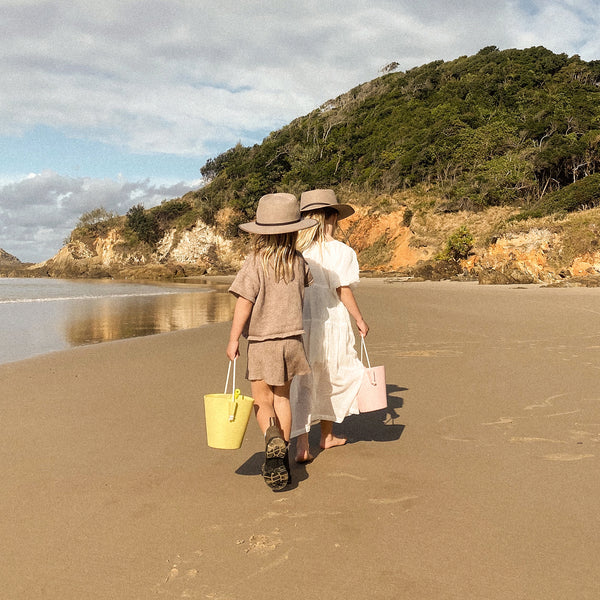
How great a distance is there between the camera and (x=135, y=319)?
41.7 feet

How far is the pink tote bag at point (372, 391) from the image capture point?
11.5 ft

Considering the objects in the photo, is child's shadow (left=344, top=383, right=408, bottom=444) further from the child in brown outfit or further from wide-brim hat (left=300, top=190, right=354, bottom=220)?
wide-brim hat (left=300, top=190, right=354, bottom=220)

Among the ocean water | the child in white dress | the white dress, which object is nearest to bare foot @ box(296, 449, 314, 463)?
the child in white dress

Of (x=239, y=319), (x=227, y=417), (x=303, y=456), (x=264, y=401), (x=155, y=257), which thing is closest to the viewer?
(x=227, y=417)

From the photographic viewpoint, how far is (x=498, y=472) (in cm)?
299

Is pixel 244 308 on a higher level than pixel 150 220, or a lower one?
lower

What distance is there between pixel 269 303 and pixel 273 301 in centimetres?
3

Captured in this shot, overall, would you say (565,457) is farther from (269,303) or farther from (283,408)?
(269,303)

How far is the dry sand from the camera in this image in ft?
6.53

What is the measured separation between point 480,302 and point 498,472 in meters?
10.7

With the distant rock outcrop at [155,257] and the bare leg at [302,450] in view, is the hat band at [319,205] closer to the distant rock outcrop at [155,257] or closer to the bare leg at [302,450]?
the bare leg at [302,450]

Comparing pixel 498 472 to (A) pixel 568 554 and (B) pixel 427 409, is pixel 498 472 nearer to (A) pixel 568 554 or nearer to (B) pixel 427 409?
(A) pixel 568 554

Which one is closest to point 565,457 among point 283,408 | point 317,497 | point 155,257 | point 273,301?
point 317,497

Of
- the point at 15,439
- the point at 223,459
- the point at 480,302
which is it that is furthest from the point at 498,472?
the point at 480,302
